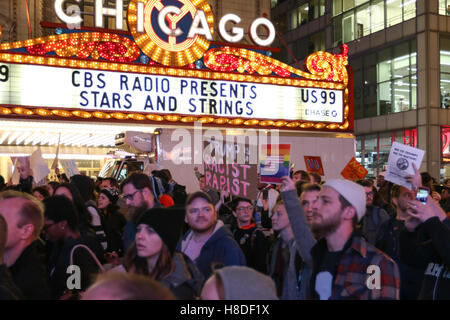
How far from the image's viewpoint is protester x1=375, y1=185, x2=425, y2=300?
445 centimetres

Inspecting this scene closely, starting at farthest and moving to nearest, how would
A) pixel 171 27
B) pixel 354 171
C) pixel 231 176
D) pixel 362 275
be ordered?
pixel 171 27
pixel 354 171
pixel 231 176
pixel 362 275

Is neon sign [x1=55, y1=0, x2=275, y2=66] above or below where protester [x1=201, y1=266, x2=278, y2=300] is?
above

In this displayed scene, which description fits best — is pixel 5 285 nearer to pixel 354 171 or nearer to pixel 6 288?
→ pixel 6 288

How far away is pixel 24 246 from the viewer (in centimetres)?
360

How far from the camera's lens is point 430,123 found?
27906 mm

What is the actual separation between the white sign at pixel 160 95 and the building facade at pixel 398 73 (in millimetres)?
6931

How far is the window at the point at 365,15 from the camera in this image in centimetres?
3039

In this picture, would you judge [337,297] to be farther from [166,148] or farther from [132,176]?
[166,148]

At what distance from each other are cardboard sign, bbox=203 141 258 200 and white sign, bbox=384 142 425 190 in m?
1.75

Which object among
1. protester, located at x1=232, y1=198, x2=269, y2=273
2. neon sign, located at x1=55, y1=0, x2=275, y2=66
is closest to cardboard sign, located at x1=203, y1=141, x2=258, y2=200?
protester, located at x1=232, y1=198, x2=269, y2=273

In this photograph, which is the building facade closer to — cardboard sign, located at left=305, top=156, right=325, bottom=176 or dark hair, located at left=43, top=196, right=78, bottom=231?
cardboard sign, located at left=305, top=156, right=325, bottom=176

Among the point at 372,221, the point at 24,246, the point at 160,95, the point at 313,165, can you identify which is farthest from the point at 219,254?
the point at 160,95

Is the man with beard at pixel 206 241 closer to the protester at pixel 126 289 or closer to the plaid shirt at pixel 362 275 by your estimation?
the plaid shirt at pixel 362 275

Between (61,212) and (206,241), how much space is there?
4.70 ft
